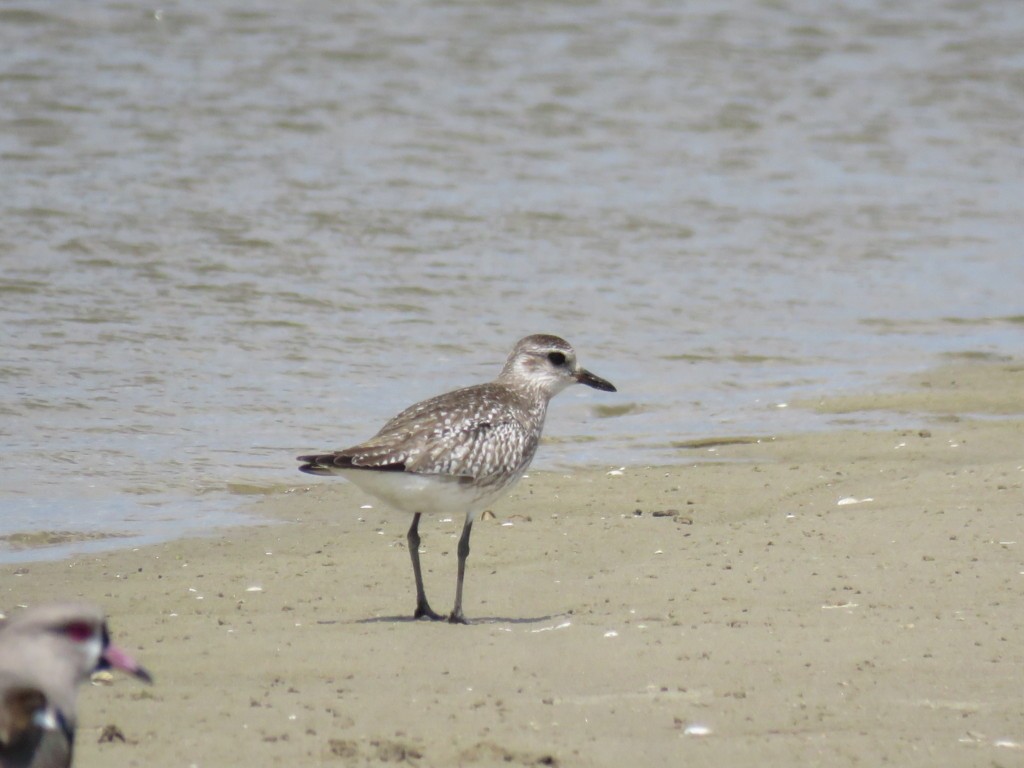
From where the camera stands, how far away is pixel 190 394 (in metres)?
10.9

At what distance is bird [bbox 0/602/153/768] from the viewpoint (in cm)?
394

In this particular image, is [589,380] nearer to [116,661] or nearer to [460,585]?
[460,585]

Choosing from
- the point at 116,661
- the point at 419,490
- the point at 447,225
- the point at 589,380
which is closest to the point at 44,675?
the point at 116,661

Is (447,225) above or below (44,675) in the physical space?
below

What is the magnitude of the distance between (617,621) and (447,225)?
29.1 ft

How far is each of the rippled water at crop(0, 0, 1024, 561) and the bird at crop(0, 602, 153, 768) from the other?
4.45m

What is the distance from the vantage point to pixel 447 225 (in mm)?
15297

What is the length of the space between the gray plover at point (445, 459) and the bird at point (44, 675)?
9.08 feet

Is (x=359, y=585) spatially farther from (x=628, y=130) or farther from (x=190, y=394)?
(x=628, y=130)

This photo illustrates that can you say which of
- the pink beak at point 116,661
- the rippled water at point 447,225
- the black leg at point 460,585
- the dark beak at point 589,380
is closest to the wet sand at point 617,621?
the black leg at point 460,585

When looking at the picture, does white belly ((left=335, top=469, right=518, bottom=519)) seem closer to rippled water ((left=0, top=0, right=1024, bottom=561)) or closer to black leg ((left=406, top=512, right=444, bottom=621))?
black leg ((left=406, top=512, right=444, bottom=621))

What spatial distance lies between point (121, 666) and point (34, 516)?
186 inches

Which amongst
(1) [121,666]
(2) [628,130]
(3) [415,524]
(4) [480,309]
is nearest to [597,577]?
(3) [415,524]

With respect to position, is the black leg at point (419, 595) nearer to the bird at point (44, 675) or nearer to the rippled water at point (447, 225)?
the rippled water at point (447, 225)
